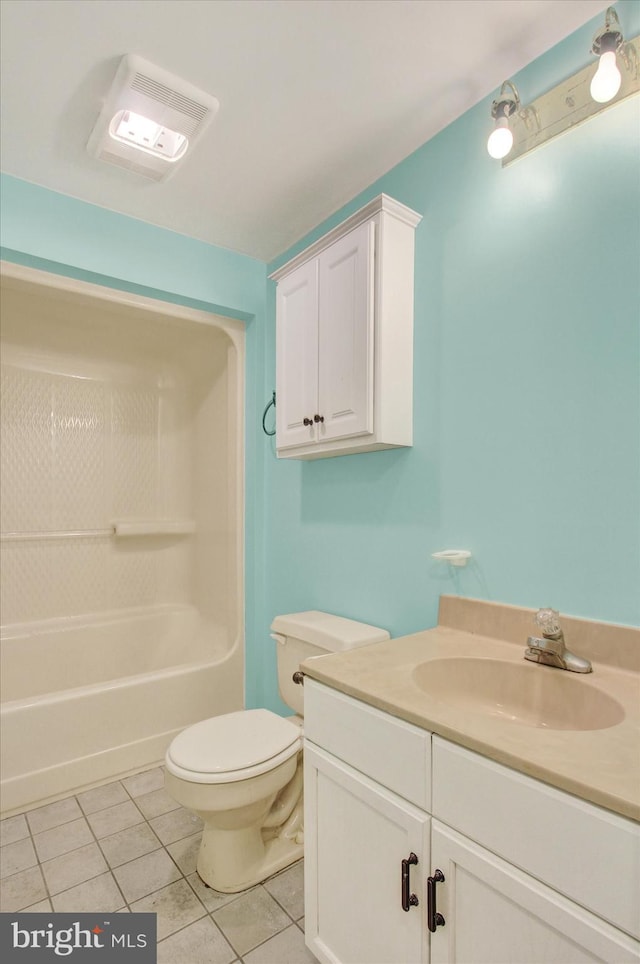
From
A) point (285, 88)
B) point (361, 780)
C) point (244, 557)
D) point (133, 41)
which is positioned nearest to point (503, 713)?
point (361, 780)

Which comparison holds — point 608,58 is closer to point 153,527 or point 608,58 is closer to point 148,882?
point 148,882

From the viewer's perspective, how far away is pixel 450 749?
35.7 inches

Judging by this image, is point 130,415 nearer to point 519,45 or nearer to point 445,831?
point 519,45

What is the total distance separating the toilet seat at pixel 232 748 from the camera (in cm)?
148

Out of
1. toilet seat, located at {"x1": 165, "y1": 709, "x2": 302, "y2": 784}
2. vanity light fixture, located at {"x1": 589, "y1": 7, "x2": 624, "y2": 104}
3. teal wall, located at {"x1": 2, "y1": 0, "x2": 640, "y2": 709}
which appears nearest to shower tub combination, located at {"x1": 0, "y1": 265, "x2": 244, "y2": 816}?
teal wall, located at {"x1": 2, "y1": 0, "x2": 640, "y2": 709}

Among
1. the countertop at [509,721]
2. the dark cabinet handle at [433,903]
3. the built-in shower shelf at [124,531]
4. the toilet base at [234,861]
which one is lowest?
the toilet base at [234,861]

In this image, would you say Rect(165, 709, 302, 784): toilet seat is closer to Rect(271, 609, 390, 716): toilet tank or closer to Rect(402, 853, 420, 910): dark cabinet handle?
Rect(271, 609, 390, 716): toilet tank

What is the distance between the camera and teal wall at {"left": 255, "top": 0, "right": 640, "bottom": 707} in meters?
1.21

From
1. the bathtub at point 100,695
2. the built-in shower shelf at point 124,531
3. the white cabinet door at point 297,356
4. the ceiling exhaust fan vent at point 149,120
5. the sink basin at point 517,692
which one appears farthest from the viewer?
the built-in shower shelf at point 124,531

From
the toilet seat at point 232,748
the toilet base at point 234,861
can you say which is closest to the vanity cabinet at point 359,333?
the toilet seat at point 232,748

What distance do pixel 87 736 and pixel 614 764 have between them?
2149 mm

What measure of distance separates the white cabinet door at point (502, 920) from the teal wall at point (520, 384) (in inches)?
25.2

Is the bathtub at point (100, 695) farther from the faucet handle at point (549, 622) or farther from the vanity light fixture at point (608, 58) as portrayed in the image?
the vanity light fixture at point (608, 58)

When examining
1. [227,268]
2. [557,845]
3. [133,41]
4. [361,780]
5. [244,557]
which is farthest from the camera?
[244,557]
